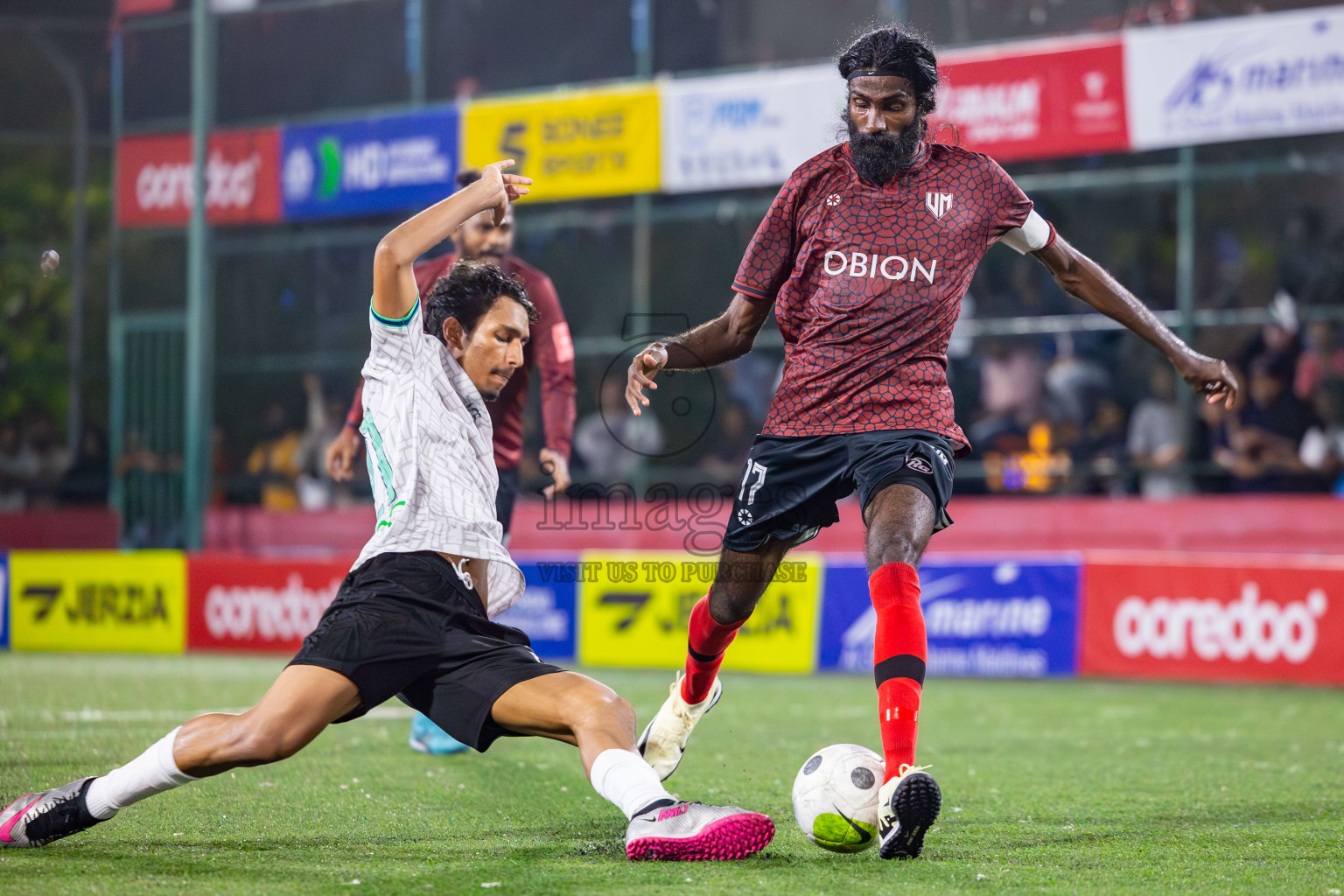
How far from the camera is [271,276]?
19922mm

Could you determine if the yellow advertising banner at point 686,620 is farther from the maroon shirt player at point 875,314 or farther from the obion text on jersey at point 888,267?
the obion text on jersey at point 888,267

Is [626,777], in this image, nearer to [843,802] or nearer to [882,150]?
[843,802]

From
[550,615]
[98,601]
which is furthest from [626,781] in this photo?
[98,601]

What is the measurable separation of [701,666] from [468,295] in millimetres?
1686

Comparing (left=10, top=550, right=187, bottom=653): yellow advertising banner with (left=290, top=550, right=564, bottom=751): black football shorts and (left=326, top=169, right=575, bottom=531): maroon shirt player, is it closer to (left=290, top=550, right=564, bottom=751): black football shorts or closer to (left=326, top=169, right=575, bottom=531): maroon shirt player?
(left=326, top=169, right=575, bottom=531): maroon shirt player

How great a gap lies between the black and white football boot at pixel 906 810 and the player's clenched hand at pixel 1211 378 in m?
1.71

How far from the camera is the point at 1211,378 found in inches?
198

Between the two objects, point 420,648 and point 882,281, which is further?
point 882,281

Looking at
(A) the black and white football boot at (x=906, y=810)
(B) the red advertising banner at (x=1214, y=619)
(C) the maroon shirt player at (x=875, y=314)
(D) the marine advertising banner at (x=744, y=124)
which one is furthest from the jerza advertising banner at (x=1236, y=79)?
(A) the black and white football boot at (x=906, y=810)

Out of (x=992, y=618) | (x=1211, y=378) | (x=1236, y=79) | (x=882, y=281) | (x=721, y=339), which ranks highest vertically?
(x=1236, y=79)

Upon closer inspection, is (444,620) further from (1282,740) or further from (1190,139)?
(1190,139)

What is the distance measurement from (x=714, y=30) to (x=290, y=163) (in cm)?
537

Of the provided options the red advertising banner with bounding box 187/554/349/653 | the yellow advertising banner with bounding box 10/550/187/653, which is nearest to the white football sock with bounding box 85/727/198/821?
the red advertising banner with bounding box 187/554/349/653

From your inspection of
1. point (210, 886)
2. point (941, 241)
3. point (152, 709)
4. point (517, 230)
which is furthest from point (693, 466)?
point (210, 886)
